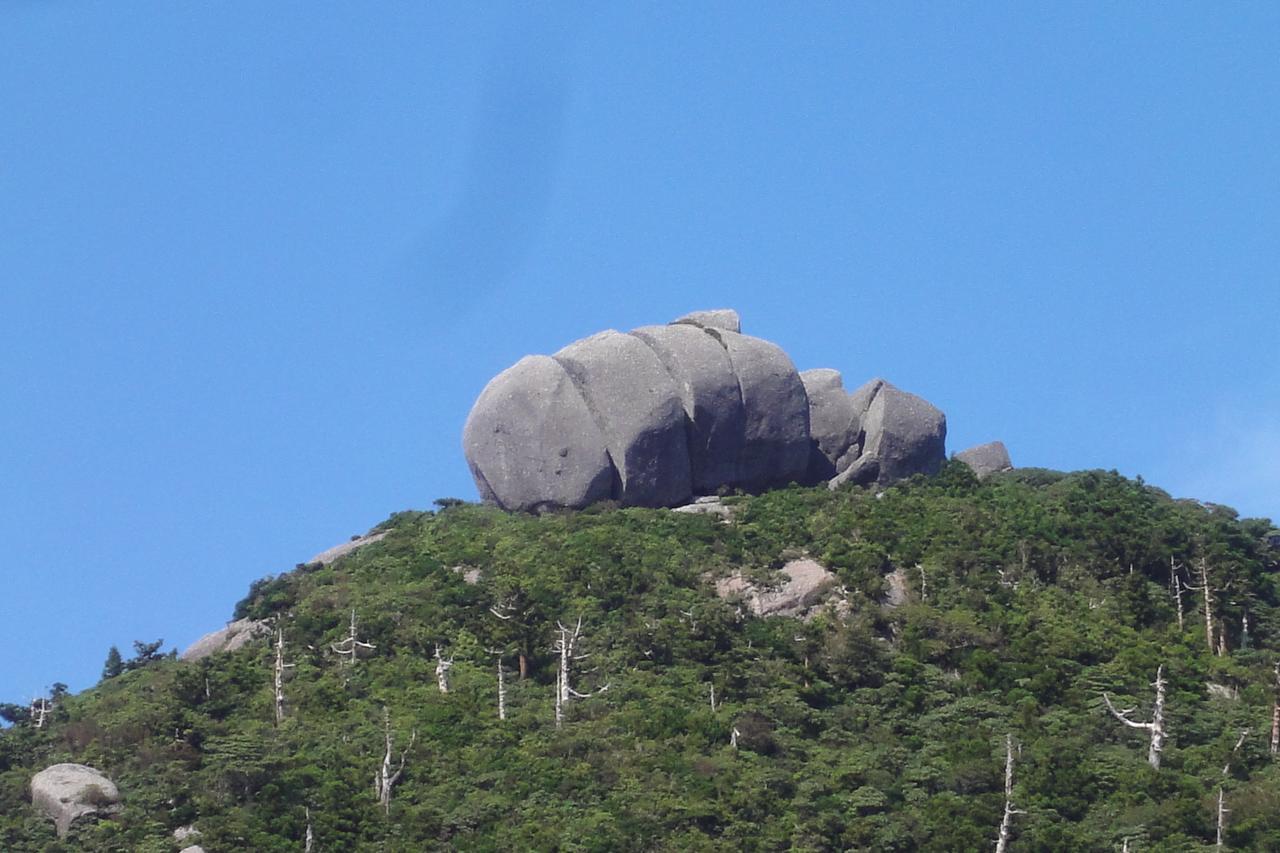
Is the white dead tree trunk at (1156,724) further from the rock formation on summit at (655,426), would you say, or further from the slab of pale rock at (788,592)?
the rock formation on summit at (655,426)

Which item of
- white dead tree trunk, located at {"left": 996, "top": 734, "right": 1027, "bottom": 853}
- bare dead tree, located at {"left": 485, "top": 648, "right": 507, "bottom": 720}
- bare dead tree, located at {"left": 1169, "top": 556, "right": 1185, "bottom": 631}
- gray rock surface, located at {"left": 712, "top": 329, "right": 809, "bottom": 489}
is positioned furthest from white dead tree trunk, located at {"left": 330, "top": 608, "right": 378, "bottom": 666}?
bare dead tree, located at {"left": 1169, "top": 556, "right": 1185, "bottom": 631}

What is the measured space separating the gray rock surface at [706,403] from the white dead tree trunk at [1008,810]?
68.7 feet

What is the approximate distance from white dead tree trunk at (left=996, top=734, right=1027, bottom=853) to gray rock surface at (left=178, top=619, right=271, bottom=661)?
21.7 meters

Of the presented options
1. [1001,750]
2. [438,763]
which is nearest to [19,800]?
[438,763]

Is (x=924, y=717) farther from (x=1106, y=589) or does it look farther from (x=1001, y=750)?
(x=1106, y=589)

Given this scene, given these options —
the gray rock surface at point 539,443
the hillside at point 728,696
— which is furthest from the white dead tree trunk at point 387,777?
the gray rock surface at point 539,443

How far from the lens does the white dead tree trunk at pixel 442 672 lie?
60691 millimetres

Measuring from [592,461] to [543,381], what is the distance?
2.88 meters

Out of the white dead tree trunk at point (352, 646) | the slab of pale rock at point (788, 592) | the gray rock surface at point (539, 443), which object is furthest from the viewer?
the gray rock surface at point (539, 443)

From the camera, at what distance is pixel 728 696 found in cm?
6031

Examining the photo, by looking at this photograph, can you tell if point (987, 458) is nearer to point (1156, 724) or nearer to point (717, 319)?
point (717, 319)

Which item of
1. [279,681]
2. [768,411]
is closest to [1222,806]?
[279,681]

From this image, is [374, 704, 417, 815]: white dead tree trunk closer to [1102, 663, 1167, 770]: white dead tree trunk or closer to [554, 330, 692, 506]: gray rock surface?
[1102, 663, 1167, 770]: white dead tree trunk

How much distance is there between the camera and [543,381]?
7400 centimetres
